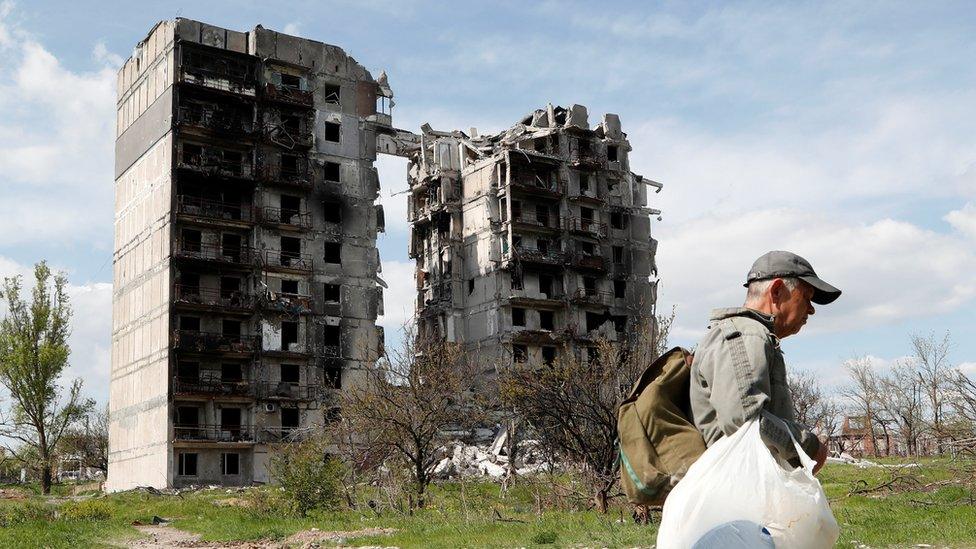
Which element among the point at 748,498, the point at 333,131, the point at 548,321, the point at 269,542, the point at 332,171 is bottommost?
the point at 269,542

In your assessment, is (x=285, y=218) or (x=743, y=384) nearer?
(x=743, y=384)

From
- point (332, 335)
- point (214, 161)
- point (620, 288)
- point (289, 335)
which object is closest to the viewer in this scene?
point (214, 161)

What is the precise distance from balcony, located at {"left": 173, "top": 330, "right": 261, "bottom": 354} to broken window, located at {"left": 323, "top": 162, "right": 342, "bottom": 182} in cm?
1078

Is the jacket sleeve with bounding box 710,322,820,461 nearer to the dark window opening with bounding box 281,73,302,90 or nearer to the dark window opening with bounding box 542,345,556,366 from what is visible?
the dark window opening with bounding box 281,73,302,90

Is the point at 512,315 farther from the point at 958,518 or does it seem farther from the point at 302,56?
the point at 958,518

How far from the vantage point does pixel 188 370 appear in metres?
52.4

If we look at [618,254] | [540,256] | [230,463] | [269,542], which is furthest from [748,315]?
[618,254]

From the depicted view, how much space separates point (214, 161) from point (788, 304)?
53.2 meters

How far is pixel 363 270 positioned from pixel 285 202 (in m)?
5.89

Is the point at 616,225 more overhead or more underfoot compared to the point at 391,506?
Result: more overhead

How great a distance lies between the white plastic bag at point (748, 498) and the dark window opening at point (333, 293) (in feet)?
179

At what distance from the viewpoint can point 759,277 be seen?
4.41 metres

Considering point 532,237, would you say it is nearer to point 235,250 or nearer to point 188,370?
point 235,250

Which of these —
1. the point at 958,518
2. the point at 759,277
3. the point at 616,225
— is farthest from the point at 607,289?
the point at 759,277
